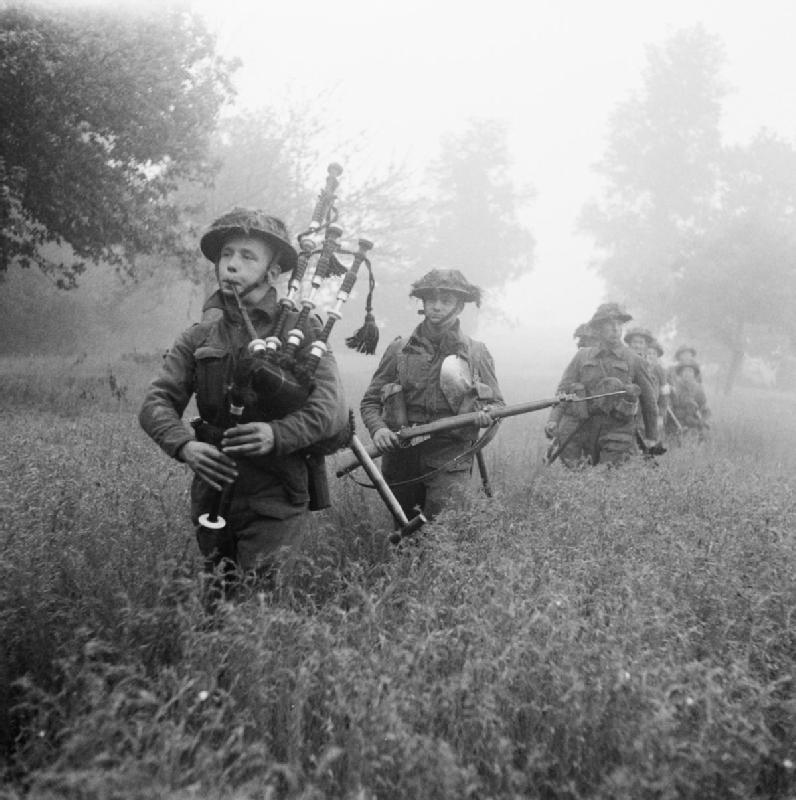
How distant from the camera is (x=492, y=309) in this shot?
42.3m

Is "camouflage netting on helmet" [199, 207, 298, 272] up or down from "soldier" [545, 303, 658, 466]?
up

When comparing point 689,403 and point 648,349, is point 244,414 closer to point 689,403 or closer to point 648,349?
point 648,349

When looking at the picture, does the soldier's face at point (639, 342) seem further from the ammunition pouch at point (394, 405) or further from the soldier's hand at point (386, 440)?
the soldier's hand at point (386, 440)

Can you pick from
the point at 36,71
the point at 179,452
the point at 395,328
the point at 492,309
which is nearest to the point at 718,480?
the point at 179,452

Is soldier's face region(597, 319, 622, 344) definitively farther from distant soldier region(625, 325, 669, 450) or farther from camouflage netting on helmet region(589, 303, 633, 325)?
distant soldier region(625, 325, 669, 450)

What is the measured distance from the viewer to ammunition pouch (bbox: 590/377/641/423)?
23.2 feet

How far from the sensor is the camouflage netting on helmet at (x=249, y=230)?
340 centimetres

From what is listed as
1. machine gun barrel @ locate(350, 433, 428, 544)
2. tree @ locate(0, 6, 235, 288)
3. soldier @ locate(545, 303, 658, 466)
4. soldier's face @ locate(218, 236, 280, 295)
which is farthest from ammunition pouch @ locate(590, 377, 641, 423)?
tree @ locate(0, 6, 235, 288)

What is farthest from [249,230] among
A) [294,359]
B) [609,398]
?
[609,398]

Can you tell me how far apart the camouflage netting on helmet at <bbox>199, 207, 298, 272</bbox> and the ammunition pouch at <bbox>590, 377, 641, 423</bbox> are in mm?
4358

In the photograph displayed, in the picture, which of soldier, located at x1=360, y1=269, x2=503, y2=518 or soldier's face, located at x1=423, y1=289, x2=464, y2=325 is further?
soldier's face, located at x1=423, y1=289, x2=464, y2=325

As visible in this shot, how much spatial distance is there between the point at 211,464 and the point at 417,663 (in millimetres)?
1278

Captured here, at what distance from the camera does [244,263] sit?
342 cm

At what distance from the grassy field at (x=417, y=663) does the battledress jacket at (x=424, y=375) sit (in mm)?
1099
